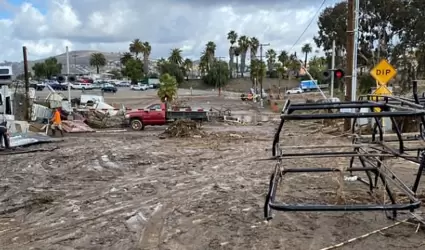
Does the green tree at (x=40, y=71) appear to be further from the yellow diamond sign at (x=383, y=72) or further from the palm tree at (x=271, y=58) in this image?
the yellow diamond sign at (x=383, y=72)

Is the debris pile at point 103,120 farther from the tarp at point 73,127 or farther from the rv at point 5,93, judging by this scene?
the rv at point 5,93

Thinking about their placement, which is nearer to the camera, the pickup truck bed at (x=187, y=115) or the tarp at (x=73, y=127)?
the tarp at (x=73, y=127)

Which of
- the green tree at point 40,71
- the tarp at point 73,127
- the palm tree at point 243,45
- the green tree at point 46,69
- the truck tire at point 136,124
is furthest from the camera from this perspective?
the palm tree at point 243,45

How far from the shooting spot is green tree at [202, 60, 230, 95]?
113m

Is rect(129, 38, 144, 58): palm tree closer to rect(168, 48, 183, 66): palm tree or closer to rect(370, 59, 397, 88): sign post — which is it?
rect(168, 48, 183, 66): palm tree

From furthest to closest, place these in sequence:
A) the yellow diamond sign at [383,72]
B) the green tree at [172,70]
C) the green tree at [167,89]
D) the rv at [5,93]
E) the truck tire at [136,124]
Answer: the green tree at [172,70]
the green tree at [167,89]
the truck tire at [136,124]
the rv at [5,93]
the yellow diamond sign at [383,72]

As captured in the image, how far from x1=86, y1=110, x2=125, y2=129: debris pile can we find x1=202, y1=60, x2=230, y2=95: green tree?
256 feet

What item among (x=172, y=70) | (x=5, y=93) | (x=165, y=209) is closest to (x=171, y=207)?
(x=165, y=209)

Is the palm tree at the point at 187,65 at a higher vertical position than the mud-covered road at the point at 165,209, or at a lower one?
higher

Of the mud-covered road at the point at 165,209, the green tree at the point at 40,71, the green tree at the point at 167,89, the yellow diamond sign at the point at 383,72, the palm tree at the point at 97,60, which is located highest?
the palm tree at the point at 97,60

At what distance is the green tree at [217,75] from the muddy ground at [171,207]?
321 feet

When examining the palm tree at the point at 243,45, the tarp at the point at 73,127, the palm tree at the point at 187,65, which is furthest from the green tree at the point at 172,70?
the tarp at the point at 73,127

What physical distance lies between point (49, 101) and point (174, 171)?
24561 millimetres

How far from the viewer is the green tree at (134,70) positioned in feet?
420
